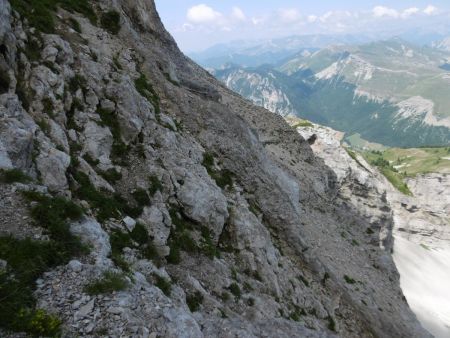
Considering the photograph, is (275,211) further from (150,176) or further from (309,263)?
(150,176)

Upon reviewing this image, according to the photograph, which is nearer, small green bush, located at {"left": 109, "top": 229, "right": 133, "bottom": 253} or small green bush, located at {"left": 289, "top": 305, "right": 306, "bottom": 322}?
small green bush, located at {"left": 109, "top": 229, "right": 133, "bottom": 253}

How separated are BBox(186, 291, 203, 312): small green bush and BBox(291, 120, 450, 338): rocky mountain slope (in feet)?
258

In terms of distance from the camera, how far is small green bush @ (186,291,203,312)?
54.0 feet

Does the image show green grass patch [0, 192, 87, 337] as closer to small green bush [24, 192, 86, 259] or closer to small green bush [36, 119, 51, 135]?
small green bush [24, 192, 86, 259]

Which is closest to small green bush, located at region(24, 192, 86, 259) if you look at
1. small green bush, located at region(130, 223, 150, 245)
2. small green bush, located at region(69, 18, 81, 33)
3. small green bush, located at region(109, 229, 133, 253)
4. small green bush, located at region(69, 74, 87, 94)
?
small green bush, located at region(109, 229, 133, 253)

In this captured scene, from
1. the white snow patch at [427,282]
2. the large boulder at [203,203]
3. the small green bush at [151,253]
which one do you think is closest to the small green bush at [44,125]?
the small green bush at [151,253]

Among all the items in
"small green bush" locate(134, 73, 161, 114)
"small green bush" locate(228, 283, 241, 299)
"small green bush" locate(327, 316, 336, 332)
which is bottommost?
"small green bush" locate(327, 316, 336, 332)

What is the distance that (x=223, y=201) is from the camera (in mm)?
25734

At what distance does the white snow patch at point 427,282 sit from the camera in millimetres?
89000

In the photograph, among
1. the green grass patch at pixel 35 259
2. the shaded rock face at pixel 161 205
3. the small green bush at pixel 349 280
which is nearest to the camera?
the green grass patch at pixel 35 259

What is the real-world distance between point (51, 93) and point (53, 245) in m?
10.4

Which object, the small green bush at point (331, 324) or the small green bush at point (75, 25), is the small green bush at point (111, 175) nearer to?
the small green bush at point (75, 25)

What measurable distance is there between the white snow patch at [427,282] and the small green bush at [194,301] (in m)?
83.6

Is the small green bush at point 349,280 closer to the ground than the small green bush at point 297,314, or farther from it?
closer to the ground
